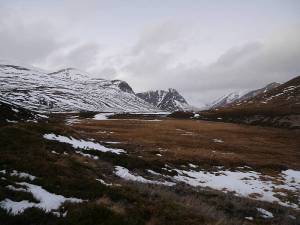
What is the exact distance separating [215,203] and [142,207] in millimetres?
7832

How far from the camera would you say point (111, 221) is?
1002 centimetres

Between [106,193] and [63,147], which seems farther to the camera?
[63,147]

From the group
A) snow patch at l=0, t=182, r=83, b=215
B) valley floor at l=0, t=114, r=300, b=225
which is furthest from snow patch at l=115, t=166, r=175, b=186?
snow patch at l=0, t=182, r=83, b=215

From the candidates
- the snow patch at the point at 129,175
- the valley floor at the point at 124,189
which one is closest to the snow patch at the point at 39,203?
the valley floor at the point at 124,189

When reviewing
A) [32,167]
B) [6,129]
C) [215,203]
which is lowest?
[215,203]

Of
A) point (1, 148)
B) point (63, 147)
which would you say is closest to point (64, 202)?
point (1, 148)

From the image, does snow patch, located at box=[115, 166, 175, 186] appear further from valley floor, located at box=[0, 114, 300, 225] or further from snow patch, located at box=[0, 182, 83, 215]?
snow patch, located at box=[0, 182, 83, 215]

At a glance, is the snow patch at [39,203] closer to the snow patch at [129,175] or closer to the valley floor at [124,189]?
the valley floor at [124,189]

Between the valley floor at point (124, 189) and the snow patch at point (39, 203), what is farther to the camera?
the valley floor at point (124, 189)

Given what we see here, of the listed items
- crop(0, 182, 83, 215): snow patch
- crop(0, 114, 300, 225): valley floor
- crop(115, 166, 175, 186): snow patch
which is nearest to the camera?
crop(0, 182, 83, 215): snow patch

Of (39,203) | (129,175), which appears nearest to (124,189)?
(39,203)

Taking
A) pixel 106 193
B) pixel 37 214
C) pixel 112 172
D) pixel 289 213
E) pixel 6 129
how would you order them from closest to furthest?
pixel 37 214 → pixel 106 193 → pixel 289 213 → pixel 112 172 → pixel 6 129

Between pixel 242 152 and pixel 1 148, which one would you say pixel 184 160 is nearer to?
pixel 242 152

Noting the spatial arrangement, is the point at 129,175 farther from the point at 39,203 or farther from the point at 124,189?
the point at 39,203
